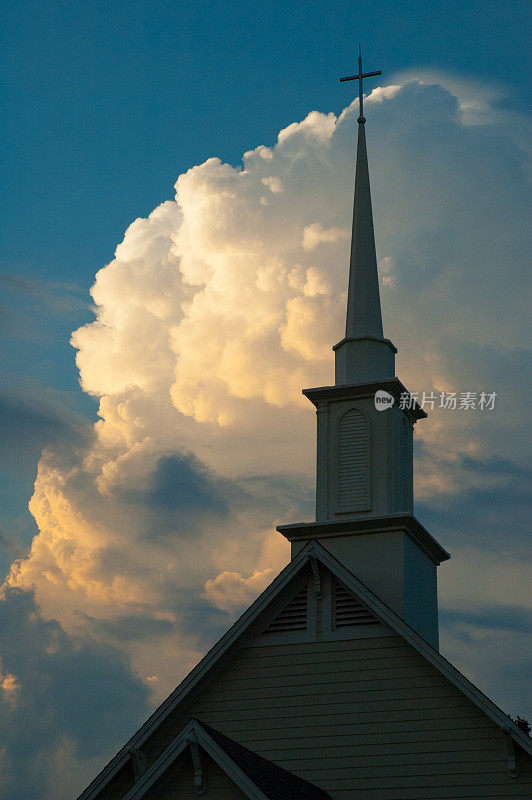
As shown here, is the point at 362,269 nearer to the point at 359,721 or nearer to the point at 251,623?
the point at 251,623

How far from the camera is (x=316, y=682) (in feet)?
66.8

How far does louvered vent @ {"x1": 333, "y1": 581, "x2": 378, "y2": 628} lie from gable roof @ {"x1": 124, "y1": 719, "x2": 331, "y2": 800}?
3756 mm

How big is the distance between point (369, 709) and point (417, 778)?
5.05 ft

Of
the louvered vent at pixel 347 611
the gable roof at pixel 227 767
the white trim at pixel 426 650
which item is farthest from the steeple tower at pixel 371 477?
the gable roof at pixel 227 767

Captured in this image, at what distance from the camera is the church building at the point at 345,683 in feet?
59.1

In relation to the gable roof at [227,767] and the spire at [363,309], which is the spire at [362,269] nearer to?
the spire at [363,309]

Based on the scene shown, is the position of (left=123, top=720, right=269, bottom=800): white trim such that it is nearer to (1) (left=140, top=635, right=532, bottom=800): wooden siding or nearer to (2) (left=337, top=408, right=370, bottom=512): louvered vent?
(1) (left=140, top=635, right=532, bottom=800): wooden siding

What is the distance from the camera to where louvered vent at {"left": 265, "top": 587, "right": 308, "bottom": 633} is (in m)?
21.1

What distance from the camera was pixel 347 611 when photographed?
20.8 meters

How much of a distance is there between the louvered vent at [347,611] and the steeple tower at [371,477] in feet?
5.64

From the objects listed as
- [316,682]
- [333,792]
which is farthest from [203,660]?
[333,792]

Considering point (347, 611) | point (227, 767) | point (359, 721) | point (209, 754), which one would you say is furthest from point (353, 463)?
point (227, 767)

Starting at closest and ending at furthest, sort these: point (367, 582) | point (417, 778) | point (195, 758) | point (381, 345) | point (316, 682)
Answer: point (195, 758) → point (417, 778) → point (316, 682) → point (367, 582) → point (381, 345)

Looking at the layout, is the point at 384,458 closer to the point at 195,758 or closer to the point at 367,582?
the point at 367,582
